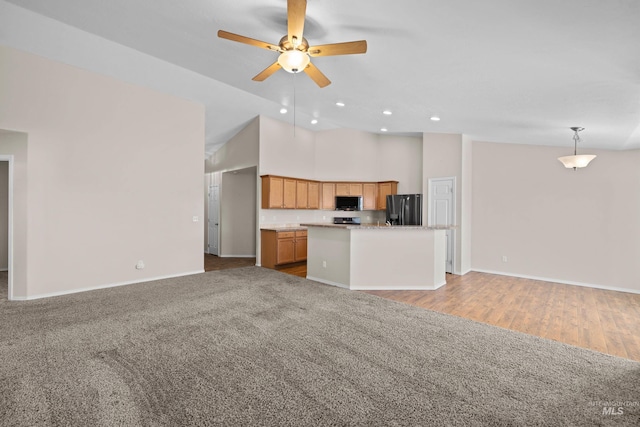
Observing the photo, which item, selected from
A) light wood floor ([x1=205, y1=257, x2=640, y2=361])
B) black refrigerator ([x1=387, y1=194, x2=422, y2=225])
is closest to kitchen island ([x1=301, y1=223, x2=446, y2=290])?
light wood floor ([x1=205, y1=257, x2=640, y2=361])

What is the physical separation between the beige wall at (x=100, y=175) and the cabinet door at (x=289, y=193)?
1.94 m

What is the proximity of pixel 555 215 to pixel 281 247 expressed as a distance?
543 centimetres

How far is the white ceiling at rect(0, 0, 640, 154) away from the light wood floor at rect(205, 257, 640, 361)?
2381mm

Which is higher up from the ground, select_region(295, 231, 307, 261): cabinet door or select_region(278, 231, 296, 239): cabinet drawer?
select_region(278, 231, 296, 239): cabinet drawer

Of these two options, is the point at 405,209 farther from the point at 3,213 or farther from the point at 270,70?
the point at 3,213

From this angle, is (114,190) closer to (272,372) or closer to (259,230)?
(259,230)

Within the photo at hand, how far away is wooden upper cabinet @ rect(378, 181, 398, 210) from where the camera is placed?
7594 mm

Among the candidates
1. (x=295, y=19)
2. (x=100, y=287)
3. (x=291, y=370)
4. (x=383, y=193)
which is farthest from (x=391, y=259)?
(x=100, y=287)

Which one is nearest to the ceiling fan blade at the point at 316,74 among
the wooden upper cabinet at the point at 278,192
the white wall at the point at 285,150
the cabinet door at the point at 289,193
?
the wooden upper cabinet at the point at 278,192

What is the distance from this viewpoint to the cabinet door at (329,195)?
7.95m

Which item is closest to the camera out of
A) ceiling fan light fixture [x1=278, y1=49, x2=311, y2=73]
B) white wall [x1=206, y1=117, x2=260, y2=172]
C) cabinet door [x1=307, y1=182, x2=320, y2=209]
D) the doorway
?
ceiling fan light fixture [x1=278, y1=49, x2=311, y2=73]

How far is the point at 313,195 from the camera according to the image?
7816mm

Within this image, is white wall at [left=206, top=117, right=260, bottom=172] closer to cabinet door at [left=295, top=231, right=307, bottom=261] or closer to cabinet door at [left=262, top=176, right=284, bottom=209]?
cabinet door at [left=262, top=176, right=284, bottom=209]

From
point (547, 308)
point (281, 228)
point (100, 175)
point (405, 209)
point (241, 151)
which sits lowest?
point (547, 308)
